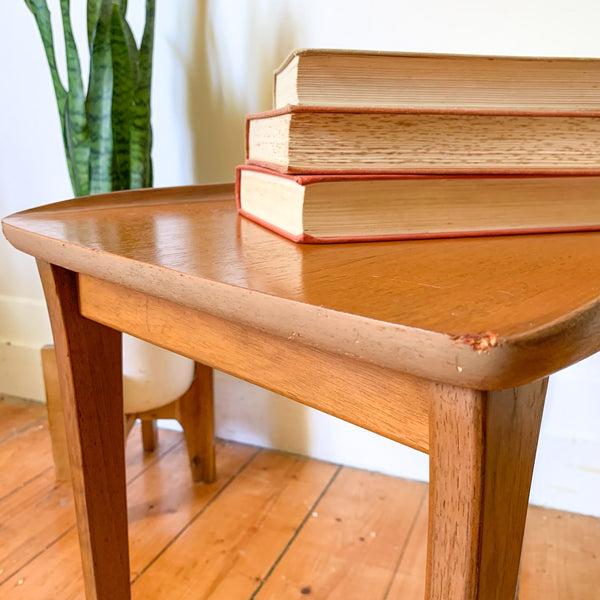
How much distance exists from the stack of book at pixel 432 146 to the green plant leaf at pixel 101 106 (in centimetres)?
43

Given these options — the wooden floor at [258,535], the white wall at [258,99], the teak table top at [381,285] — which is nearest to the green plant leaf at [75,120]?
the white wall at [258,99]

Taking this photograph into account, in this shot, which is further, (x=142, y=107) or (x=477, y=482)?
(x=142, y=107)

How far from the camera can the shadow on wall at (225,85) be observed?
38.1 inches

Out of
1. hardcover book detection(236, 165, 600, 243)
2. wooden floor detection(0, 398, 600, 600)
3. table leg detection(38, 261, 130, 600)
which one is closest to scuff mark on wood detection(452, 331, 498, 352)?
hardcover book detection(236, 165, 600, 243)

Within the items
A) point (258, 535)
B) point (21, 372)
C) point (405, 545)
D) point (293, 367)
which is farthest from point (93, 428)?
point (21, 372)

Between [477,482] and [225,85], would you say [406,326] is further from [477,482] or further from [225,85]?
[225,85]

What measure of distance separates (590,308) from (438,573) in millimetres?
156

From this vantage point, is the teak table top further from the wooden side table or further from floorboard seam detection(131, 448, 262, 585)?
floorboard seam detection(131, 448, 262, 585)

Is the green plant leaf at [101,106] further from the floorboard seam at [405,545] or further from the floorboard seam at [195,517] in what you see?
the floorboard seam at [405,545]

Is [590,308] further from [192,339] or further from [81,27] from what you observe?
[81,27]

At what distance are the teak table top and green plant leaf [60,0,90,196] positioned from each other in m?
0.34

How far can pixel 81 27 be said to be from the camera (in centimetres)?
108

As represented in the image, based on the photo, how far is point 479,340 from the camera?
231 mm

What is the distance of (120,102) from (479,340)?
2.58 ft
